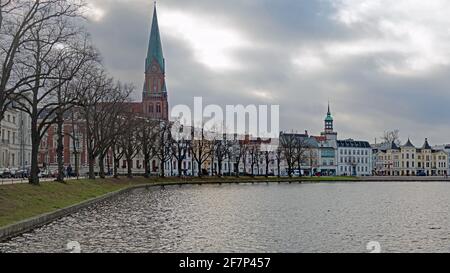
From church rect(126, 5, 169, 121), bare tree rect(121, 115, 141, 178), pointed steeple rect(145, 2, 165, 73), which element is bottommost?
bare tree rect(121, 115, 141, 178)

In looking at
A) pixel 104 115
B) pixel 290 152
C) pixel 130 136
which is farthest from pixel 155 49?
pixel 104 115

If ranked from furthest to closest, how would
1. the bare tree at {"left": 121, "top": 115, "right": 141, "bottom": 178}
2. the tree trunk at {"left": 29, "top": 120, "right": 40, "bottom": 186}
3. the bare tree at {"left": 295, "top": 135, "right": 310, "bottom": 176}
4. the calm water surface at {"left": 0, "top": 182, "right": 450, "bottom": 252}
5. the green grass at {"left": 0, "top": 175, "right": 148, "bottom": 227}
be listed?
the bare tree at {"left": 295, "top": 135, "right": 310, "bottom": 176} → the bare tree at {"left": 121, "top": 115, "right": 141, "bottom": 178} → the tree trunk at {"left": 29, "top": 120, "right": 40, "bottom": 186} → the green grass at {"left": 0, "top": 175, "right": 148, "bottom": 227} → the calm water surface at {"left": 0, "top": 182, "right": 450, "bottom": 252}

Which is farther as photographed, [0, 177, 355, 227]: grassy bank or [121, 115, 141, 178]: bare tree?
[121, 115, 141, 178]: bare tree

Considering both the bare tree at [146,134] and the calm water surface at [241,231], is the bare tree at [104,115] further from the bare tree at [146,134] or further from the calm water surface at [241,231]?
the calm water surface at [241,231]

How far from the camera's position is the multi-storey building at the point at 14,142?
102m

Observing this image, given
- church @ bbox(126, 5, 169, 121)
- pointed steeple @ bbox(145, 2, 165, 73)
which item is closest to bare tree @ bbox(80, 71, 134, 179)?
pointed steeple @ bbox(145, 2, 165, 73)

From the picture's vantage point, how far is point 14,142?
10919 centimetres

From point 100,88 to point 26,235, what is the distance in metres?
38.3

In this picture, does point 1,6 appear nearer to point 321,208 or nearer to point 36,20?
point 36,20

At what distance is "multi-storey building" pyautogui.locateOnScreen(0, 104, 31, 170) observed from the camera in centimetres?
10216

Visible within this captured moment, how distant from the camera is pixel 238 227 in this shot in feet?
92.5

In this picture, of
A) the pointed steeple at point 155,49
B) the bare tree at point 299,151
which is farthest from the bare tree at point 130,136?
the pointed steeple at point 155,49

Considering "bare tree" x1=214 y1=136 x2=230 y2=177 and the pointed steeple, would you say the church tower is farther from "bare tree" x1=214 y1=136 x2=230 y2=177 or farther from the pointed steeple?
"bare tree" x1=214 y1=136 x2=230 y2=177
